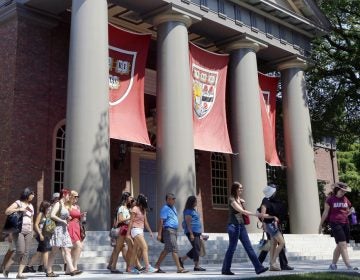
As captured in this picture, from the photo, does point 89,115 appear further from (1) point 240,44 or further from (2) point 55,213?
(1) point 240,44

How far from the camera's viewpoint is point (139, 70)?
1639cm

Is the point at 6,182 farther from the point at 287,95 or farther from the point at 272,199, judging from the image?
the point at 287,95

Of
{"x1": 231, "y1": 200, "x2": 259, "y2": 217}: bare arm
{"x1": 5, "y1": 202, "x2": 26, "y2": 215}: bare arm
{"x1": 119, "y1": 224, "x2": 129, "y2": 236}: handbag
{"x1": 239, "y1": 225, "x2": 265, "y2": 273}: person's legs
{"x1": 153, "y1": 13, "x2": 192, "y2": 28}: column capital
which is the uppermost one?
{"x1": 153, "y1": 13, "x2": 192, "y2": 28}: column capital

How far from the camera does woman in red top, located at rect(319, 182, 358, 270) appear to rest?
33.5 ft

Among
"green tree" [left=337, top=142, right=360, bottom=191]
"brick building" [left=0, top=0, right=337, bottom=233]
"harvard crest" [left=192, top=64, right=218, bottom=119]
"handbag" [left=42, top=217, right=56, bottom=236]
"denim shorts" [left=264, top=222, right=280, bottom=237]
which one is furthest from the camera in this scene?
"green tree" [left=337, top=142, right=360, bottom=191]

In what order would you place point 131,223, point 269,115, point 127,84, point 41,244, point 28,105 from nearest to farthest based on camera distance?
point 131,223
point 41,244
point 127,84
point 28,105
point 269,115

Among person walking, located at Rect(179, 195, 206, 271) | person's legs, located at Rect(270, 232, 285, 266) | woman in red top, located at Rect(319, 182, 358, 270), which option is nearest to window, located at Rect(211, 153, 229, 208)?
person walking, located at Rect(179, 195, 206, 271)

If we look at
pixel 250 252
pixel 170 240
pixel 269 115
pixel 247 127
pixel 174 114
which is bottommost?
pixel 250 252

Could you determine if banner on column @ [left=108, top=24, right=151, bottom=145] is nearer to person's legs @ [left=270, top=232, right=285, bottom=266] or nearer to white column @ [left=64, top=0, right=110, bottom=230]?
white column @ [left=64, top=0, right=110, bottom=230]

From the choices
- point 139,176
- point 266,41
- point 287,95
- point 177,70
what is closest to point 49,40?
point 177,70

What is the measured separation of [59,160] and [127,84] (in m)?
3.61

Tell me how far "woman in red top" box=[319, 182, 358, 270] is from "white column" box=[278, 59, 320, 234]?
402 inches

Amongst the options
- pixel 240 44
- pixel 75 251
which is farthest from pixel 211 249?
pixel 240 44

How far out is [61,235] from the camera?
30.2ft
